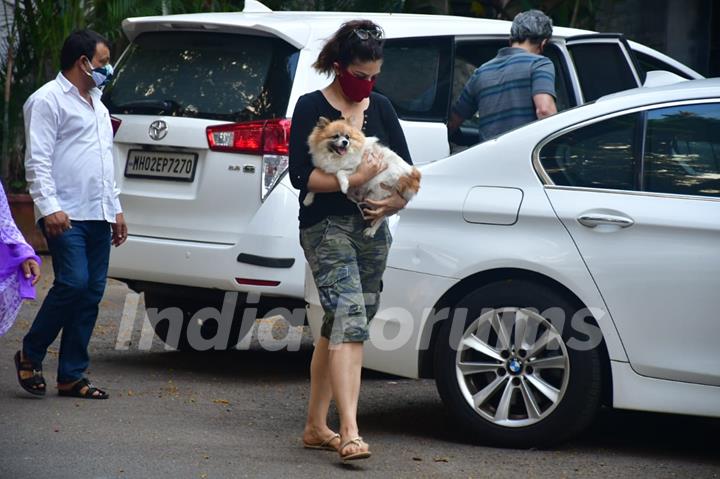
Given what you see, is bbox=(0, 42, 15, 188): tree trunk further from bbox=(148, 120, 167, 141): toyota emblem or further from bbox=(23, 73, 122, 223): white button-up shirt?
bbox=(23, 73, 122, 223): white button-up shirt

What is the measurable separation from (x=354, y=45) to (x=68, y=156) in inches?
76.5

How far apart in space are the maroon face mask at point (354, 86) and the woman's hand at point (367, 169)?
27 cm

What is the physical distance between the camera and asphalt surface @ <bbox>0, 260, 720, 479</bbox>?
5232 mm

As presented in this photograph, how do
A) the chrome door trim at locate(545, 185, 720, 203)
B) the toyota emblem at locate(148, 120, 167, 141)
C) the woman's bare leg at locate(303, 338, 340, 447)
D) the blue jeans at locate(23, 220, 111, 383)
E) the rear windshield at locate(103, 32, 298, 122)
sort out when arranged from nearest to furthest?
the chrome door trim at locate(545, 185, 720, 203) → the woman's bare leg at locate(303, 338, 340, 447) → the blue jeans at locate(23, 220, 111, 383) → the rear windshield at locate(103, 32, 298, 122) → the toyota emblem at locate(148, 120, 167, 141)

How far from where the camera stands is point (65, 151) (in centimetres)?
647

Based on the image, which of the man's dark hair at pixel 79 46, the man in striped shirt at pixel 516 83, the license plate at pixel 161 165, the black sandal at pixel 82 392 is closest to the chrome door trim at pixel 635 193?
the man in striped shirt at pixel 516 83

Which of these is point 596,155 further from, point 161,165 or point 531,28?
point 161,165

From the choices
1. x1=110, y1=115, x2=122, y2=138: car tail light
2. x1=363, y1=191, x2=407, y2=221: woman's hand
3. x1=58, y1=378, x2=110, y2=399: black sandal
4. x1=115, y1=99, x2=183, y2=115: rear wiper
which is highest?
x1=115, y1=99, x2=183, y2=115: rear wiper

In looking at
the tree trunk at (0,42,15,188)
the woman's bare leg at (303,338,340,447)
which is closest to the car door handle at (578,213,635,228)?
the woman's bare leg at (303,338,340,447)

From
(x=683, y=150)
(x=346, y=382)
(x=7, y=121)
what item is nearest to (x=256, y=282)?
(x=346, y=382)

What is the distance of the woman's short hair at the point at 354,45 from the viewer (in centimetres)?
525

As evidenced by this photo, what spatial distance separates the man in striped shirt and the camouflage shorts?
1.91m

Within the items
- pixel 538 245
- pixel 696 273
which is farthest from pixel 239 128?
pixel 696 273

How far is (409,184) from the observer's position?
529 cm
